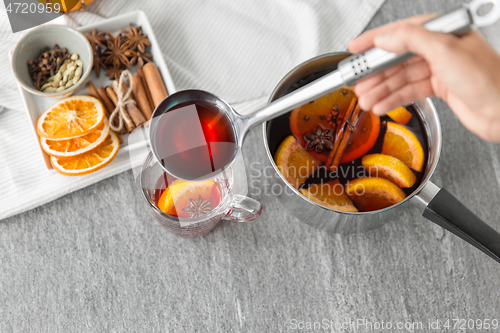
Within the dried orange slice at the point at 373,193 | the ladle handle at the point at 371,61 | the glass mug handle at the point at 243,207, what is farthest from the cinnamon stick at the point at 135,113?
the dried orange slice at the point at 373,193

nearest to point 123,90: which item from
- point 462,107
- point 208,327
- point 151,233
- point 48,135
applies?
point 48,135

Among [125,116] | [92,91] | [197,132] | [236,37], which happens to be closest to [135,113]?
[125,116]

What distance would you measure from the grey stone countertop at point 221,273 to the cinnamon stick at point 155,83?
0.70 ft

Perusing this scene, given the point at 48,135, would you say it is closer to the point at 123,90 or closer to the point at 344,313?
the point at 123,90

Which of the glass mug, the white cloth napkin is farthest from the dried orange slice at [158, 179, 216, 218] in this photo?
the white cloth napkin

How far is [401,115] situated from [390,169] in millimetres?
138

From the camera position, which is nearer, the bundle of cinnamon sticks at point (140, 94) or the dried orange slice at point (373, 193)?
the dried orange slice at point (373, 193)

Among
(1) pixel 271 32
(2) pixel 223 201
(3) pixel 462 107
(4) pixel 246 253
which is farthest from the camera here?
(1) pixel 271 32

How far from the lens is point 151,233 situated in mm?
996

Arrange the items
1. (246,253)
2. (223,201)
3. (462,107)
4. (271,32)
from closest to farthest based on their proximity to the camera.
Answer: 1. (462,107)
2. (223,201)
3. (246,253)
4. (271,32)

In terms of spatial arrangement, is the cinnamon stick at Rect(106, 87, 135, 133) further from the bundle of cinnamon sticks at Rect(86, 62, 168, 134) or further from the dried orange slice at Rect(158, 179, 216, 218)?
the dried orange slice at Rect(158, 179, 216, 218)

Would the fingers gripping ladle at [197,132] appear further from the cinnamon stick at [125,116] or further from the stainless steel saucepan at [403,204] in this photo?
the cinnamon stick at [125,116]

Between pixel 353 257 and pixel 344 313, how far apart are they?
138mm

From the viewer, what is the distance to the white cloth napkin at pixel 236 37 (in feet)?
3.55
